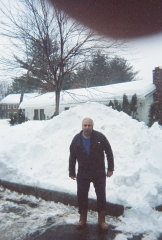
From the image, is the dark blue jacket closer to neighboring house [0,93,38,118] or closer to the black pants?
the black pants

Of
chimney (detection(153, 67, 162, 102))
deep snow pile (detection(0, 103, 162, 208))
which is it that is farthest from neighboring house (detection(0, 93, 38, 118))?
deep snow pile (detection(0, 103, 162, 208))

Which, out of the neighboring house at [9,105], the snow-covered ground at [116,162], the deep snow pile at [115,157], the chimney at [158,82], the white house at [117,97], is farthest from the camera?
the neighboring house at [9,105]

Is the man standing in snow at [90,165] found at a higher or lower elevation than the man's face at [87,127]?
lower

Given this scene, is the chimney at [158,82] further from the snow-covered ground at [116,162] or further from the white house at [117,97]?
the snow-covered ground at [116,162]

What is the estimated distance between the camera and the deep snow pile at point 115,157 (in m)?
4.88

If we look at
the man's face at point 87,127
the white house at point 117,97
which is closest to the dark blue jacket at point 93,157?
the man's face at point 87,127

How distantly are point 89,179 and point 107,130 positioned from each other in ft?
11.2

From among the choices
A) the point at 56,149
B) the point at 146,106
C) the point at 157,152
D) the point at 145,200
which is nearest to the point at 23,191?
the point at 56,149

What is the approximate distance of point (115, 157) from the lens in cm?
631

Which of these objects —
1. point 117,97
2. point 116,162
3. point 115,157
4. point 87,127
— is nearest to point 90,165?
point 87,127

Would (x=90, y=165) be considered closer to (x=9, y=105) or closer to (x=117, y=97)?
(x=117, y=97)

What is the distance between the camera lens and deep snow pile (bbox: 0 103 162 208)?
16.0ft

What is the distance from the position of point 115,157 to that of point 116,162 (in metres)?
0.21

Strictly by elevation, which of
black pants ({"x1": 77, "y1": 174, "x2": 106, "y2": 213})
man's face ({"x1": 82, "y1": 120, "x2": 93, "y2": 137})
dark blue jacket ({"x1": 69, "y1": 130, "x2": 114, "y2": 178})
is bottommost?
black pants ({"x1": 77, "y1": 174, "x2": 106, "y2": 213})
